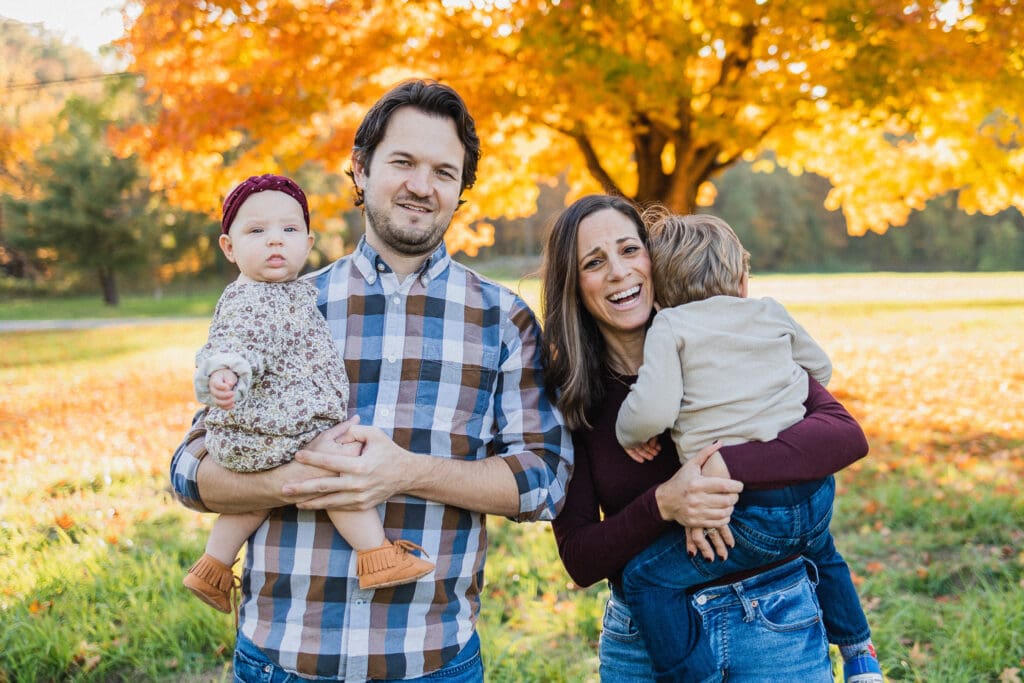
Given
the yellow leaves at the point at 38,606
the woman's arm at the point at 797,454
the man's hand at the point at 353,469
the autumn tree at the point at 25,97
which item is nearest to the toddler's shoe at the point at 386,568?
the man's hand at the point at 353,469

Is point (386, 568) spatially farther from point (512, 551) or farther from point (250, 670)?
point (512, 551)

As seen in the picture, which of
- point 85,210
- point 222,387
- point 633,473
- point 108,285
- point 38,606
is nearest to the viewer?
point 222,387

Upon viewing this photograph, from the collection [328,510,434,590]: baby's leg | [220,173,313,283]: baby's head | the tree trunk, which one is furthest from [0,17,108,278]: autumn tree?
[328,510,434,590]: baby's leg

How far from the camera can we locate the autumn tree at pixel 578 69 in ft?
18.4

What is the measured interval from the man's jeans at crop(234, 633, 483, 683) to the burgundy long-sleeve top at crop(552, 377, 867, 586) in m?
0.38

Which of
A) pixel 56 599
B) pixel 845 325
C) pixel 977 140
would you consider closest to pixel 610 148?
pixel 977 140

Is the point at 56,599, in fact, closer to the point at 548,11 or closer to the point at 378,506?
the point at 378,506

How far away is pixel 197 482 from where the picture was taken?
2.04 metres

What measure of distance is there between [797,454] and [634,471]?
17.8 inches

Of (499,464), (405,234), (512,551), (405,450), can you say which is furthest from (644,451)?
(512,551)

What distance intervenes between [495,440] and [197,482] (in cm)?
81

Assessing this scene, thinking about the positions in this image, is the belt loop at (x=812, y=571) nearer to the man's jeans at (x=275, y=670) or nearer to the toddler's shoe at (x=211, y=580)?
the man's jeans at (x=275, y=670)

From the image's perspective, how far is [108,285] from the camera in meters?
26.6

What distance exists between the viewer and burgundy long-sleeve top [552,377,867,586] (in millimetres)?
1999
